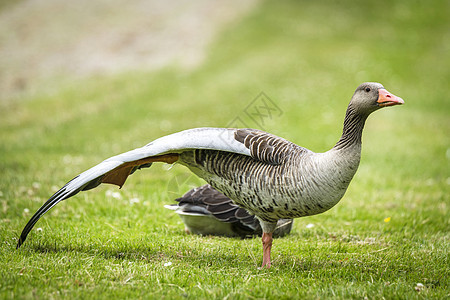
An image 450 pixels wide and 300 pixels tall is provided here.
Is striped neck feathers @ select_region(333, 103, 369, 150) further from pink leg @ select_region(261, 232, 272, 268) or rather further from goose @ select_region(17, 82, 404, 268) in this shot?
pink leg @ select_region(261, 232, 272, 268)

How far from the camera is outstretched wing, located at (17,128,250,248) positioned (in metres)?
3.88

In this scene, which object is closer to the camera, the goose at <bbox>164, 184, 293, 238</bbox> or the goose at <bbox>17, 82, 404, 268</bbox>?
the goose at <bbox>17, 82, 404, 268</bbox>

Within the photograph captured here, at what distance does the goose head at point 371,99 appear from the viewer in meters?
3.72

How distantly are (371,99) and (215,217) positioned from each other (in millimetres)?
2224

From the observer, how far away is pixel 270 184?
393 centimetres

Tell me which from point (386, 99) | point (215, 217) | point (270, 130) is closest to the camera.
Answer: point (386, 99)

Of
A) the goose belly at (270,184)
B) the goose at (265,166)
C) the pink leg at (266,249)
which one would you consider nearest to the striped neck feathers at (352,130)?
the goose at (265,166)

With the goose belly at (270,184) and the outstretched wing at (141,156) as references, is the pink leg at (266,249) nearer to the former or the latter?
the goose belly at (270,184)

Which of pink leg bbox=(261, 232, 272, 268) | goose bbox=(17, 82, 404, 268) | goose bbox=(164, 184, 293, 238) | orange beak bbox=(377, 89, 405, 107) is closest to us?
orange beak bbox=(377, 89, 405, 107)

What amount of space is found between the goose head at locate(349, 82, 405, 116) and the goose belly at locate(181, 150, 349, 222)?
2.08 feet

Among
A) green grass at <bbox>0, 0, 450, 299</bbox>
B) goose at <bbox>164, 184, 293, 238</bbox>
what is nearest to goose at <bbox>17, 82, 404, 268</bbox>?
green grass at <bbox>0, 0, 450, 299</bbox>

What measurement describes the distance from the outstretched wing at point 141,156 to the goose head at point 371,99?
102 cm

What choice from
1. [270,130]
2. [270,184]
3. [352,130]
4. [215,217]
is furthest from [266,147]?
[270,130]

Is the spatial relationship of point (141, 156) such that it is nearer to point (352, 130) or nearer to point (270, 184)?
point (270, 184)
